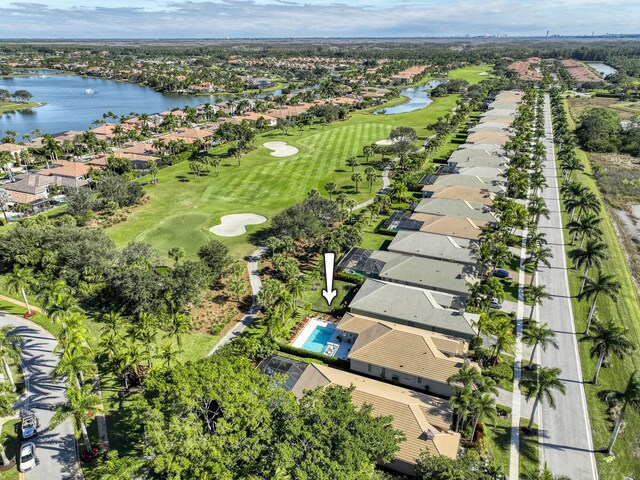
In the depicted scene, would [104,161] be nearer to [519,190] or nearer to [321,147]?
[321,147]

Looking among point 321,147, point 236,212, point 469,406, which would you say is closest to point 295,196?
point 236,212

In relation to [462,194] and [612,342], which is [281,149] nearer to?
[462,194]

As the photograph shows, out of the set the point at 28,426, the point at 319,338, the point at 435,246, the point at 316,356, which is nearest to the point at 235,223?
the point at 319,338

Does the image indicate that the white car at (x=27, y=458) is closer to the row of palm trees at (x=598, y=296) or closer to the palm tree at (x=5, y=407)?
the palm tree at (x=5, y=407)

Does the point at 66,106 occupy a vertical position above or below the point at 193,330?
above

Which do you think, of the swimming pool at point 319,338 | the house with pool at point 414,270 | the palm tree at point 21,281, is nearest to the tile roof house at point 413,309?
the house with pool at point 414,270

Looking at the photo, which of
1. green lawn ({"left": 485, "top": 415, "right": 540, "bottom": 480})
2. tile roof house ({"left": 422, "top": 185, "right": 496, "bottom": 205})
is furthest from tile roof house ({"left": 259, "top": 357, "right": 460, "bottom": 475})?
tile roof house ({"left": 422, "top": 185, "right": 496, "bottom": 205})

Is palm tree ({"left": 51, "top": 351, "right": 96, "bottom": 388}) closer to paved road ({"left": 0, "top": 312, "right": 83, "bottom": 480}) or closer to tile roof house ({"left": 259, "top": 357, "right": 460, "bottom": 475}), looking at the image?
paved road ({"left": 0, "top": 312, "right": 83, "bottom": 480})
